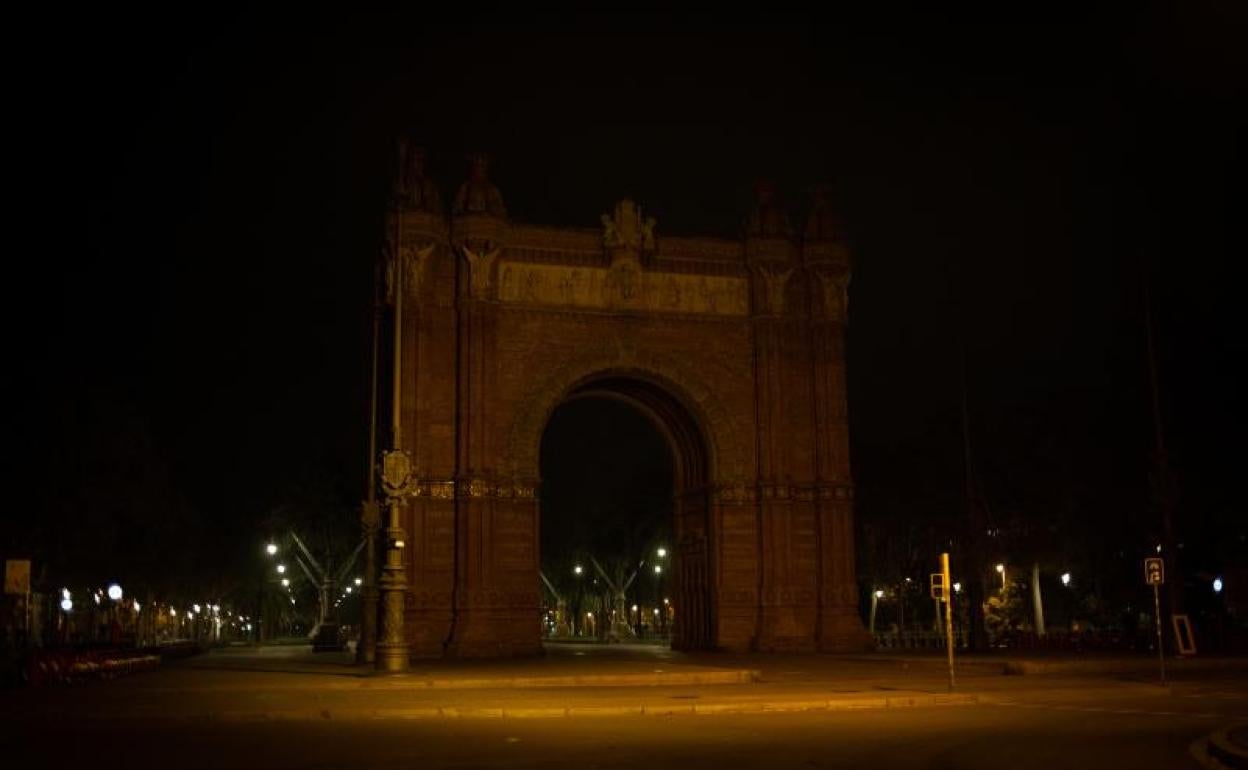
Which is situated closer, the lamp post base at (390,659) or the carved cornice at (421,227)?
the lamp post base at (390,659)

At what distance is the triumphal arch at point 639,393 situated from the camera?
42.3 metres

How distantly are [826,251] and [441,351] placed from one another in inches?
531

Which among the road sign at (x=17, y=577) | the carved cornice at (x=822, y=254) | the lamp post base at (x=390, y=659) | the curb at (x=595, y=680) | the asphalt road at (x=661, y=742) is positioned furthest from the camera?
the carved cornice at (x=822, y=254)

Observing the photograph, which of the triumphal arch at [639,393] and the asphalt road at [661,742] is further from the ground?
the triumphal arch at [639,393]

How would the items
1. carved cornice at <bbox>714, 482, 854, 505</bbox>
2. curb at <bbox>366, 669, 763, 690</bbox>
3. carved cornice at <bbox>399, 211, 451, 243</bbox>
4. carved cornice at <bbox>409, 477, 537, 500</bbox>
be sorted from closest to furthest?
curb at <bbox>366, 669, 763, 690</bbox>
carved cornice at <bbox>409, 477, 537, 500</bbox>
carved cornice at <bbox>399, 211, 451, 243</bbox>
carved cornice at <bbox>714, 482, 854, 505</bbox>

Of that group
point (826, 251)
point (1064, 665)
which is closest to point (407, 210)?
point (826, 251)

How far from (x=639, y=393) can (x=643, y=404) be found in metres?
0.75

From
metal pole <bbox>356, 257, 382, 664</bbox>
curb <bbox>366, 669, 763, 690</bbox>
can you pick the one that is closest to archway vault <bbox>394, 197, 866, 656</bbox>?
metal pole <bbox>356, 257, 382, 664</bbox>

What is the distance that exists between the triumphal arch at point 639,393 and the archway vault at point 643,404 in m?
0.06

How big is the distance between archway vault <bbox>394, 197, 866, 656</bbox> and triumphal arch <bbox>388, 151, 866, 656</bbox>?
58mm

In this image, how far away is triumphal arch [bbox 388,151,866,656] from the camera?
4234cm

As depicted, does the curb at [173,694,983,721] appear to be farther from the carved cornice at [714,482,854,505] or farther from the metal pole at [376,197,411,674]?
the carved cornice at [714,482,854,505]

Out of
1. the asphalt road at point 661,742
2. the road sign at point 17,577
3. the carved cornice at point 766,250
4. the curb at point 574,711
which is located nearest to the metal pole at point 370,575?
the road sign at point 17,577

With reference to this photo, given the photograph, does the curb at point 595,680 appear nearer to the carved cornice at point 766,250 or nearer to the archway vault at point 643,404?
the archway vault at point 643,404
